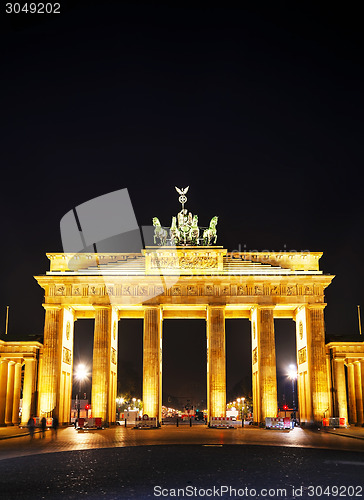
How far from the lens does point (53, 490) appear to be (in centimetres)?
1527

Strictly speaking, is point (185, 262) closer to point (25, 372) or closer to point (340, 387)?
point (25, 372)

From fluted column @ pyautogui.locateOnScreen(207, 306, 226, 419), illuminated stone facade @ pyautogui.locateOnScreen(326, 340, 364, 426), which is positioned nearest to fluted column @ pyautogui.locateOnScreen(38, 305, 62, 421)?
fluted column @ pyautogui.locateOnScreen(207, 306, 226, 419)

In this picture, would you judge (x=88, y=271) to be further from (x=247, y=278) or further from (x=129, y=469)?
(x=129, y=469)

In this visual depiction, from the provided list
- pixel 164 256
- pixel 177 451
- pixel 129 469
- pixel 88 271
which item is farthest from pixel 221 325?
pixel 129 469

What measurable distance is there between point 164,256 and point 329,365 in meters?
20.0

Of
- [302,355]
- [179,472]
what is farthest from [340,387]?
[179,472]

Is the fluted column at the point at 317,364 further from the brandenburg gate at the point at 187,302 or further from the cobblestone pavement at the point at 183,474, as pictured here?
the cobblestone pavement at the point at 183,474

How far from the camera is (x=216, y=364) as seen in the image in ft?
184

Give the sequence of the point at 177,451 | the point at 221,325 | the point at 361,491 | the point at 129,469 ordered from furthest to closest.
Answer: the point at 221,325, the point at 177,451, the point at 129,469, the point at 361,491

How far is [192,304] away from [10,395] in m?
21.1

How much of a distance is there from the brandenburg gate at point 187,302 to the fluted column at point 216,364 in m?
0.10

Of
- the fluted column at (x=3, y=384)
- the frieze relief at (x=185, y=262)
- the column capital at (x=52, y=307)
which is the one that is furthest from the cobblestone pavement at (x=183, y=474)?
the fluted column at (x=3, y=384)

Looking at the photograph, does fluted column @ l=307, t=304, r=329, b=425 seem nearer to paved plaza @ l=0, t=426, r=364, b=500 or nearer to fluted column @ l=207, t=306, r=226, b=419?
fluted column @ l=207, t=306, r=226, b=419

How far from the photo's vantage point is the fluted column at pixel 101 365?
55219 mm
